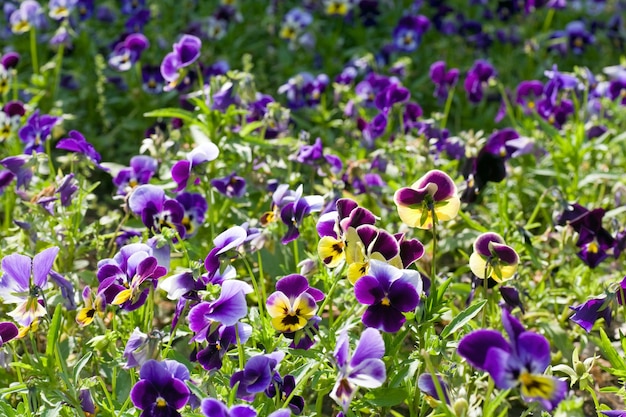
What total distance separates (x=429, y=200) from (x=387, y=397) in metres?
0.47

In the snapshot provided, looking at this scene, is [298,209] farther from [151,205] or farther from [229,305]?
[229,305]

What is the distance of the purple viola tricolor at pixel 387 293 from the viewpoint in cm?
187

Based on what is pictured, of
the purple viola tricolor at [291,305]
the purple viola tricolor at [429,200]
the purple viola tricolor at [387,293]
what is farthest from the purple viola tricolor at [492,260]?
the purple viola tricolor at [291,305]

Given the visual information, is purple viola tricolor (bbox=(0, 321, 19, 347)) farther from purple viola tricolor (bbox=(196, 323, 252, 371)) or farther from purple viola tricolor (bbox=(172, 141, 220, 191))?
purple viola tricolor (bbox=(172, 141, 220, 191))

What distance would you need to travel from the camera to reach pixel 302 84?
4.16 m

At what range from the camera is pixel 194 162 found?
2.46 m

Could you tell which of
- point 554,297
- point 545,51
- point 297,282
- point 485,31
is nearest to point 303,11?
point 485,31

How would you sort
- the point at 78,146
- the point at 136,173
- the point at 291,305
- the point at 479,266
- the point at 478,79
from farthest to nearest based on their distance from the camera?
the point at 478,79
the point at 136,173
the point at 78,146
the point at 479,266
the point at 291,305

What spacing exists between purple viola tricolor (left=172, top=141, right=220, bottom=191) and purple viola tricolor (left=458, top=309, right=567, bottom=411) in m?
1.07

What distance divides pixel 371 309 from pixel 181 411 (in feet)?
1.57

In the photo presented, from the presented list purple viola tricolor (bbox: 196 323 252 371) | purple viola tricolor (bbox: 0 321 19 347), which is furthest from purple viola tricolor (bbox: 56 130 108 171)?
purple viola tricolor (bbox: 196 323 252 371)

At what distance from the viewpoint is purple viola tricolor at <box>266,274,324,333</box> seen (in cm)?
195

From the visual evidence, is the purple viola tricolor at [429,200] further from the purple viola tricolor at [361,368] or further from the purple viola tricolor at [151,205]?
the purple viola tricolor at [151,205]

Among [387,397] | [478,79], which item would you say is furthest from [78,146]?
[478,79]
